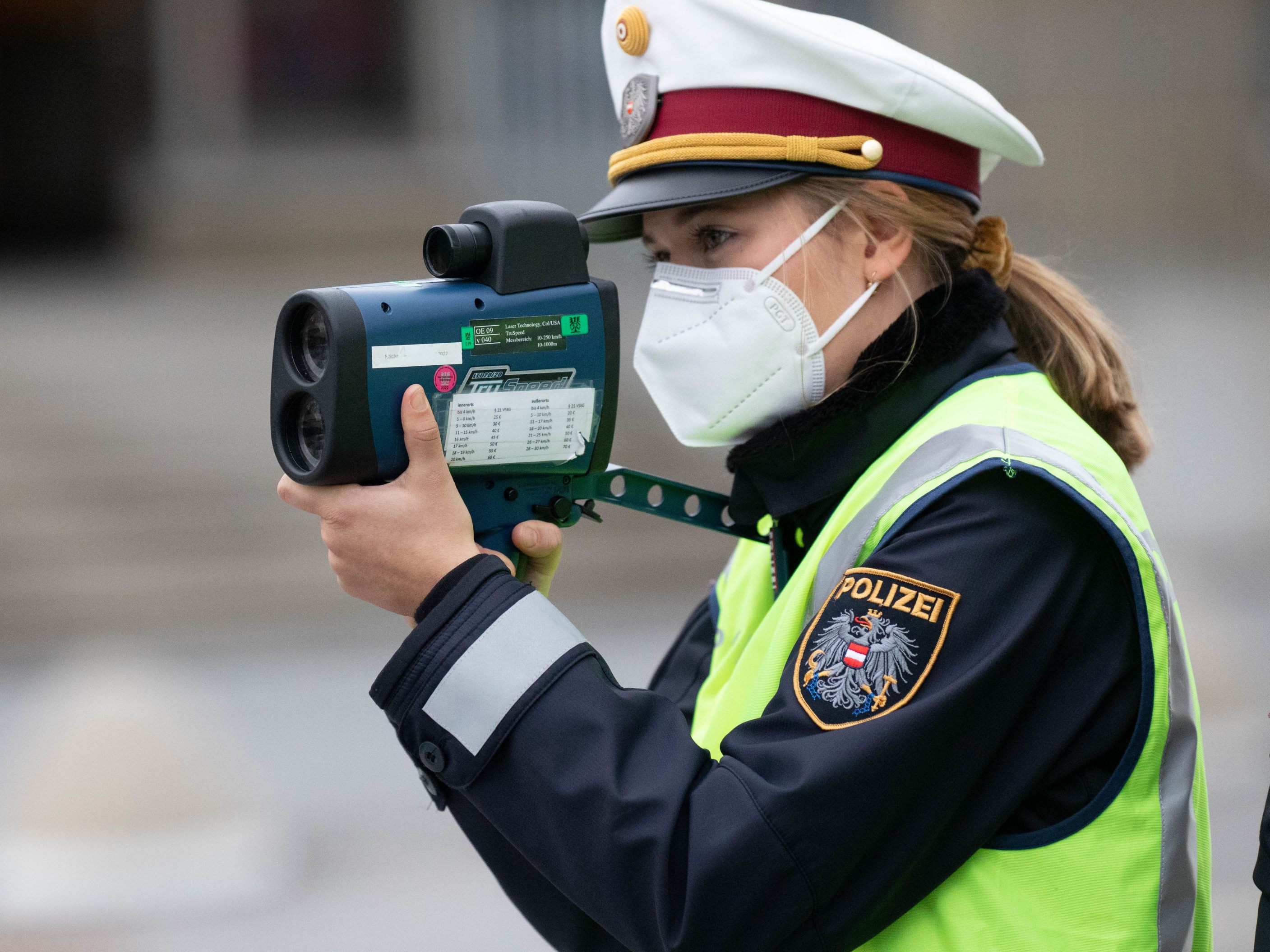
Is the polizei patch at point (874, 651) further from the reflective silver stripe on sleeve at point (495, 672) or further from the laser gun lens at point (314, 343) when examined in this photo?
the laser gun lens at point (314, 343)

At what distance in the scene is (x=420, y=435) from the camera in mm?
1323

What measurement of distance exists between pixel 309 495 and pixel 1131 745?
2.73 ft

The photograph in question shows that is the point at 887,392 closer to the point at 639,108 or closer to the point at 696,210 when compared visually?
the point at 696,210

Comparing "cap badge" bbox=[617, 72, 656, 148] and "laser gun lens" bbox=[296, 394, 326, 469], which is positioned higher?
"cap badge" bbox=[617, 72, 656, 148]

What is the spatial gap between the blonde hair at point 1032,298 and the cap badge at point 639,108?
8.3 inches

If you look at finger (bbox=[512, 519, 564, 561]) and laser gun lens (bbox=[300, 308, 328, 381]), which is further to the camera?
finger (bbox=[512, 519, 564, 561])

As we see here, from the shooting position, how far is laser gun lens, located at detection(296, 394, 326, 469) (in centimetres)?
136

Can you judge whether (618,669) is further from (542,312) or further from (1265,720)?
(542,312)

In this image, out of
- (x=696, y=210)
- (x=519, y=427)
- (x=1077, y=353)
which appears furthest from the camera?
(x=1077, y=353)

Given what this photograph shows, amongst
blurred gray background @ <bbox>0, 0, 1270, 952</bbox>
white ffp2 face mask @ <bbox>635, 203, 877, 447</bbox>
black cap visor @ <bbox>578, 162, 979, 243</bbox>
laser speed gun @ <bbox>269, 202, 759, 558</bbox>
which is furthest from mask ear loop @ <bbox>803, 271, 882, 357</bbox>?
blurred gray background @ <bbox>0, 0, 1270, 952</bbox>

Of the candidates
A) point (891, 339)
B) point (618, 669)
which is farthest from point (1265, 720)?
point (891, 339)

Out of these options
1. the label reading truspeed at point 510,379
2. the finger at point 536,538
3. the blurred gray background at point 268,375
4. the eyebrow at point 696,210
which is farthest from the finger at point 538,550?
the blurred gray background at point 268,375

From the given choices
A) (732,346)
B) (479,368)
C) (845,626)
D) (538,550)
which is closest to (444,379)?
(479,368)

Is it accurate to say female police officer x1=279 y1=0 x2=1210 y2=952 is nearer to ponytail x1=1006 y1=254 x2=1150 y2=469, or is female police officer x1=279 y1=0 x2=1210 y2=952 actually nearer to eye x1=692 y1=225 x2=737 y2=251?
eye x1=692 y1=225 x2=737 y2=251
